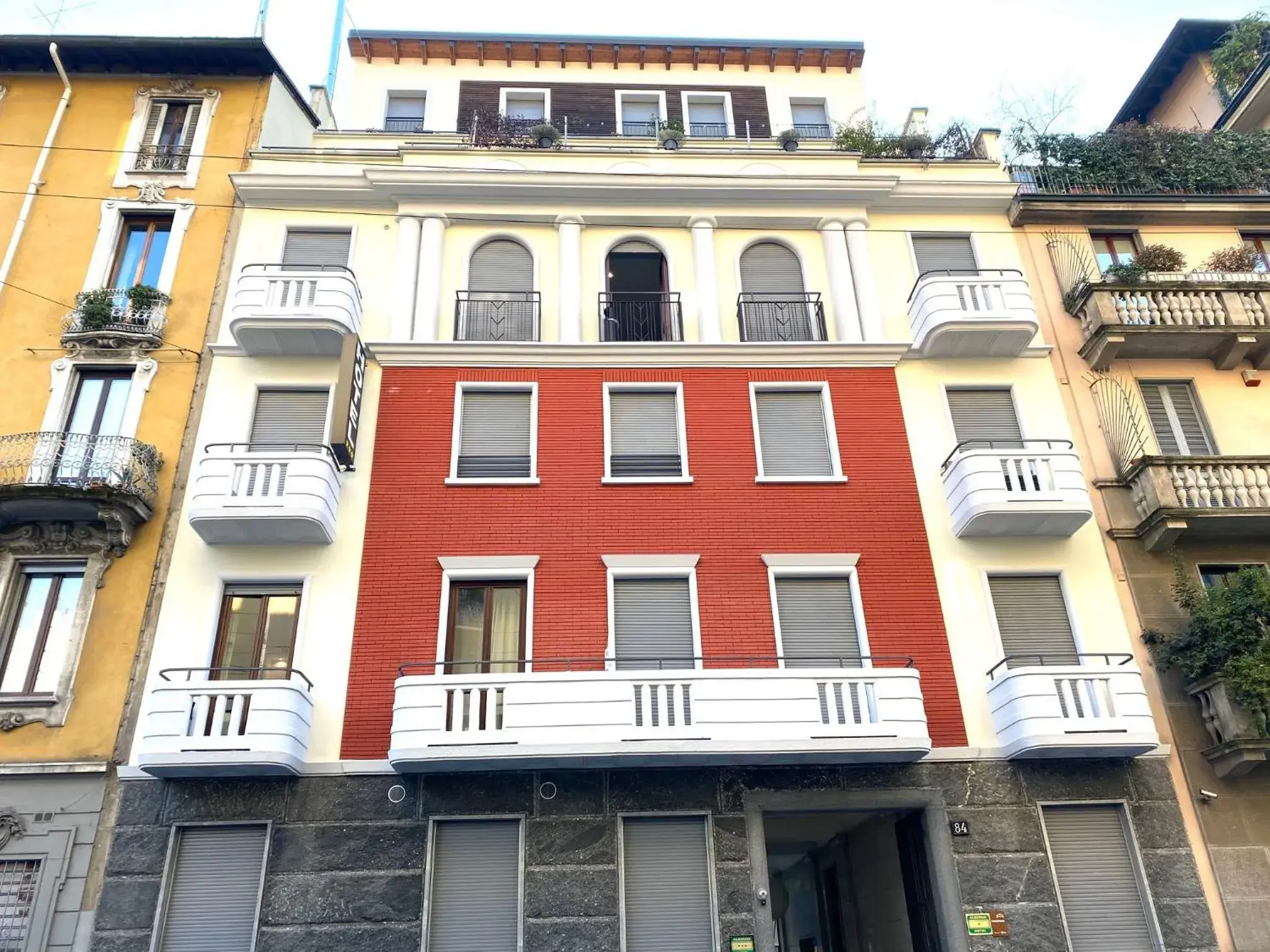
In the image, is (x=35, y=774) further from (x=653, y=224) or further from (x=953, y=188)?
(x=953, y=188)

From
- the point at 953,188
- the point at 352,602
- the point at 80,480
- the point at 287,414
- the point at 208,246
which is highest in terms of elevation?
the point at 953,188

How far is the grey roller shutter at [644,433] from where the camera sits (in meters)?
16.4

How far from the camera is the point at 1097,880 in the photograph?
13.6 metres

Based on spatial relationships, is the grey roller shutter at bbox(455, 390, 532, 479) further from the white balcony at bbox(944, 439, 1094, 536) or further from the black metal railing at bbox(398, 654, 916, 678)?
the white balcony at bbox(944, 439, 1094, 536)

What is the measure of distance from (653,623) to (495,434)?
14.7ft

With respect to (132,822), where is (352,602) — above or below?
above

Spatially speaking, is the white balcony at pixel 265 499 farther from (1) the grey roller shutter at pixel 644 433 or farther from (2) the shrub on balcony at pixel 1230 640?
(2) the shrub on balcony at pixel 1230 640

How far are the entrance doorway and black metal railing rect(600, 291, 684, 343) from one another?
29.4ft

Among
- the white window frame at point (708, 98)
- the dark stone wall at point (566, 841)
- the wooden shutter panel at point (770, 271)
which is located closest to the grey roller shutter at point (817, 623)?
the dark stone wall at point (566, 841)

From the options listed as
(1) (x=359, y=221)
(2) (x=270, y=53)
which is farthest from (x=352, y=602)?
(2) (x=270, y=53)

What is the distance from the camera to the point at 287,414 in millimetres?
16547

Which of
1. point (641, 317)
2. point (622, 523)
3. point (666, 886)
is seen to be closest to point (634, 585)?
point (622, 523)

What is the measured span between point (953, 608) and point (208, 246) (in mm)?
15392

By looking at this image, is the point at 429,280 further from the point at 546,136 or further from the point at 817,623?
the point at 817,623
